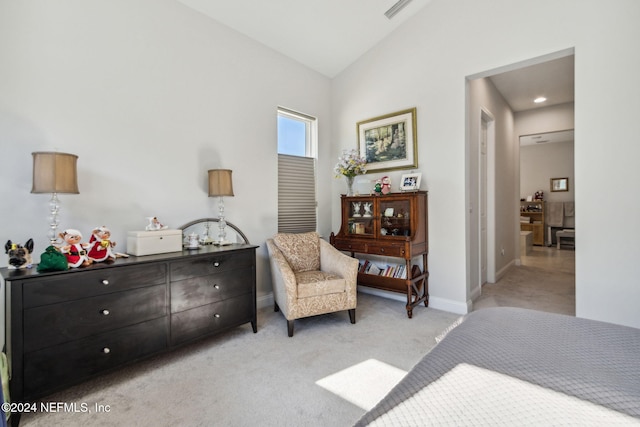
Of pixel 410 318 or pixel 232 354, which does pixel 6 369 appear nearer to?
pixel 232 354

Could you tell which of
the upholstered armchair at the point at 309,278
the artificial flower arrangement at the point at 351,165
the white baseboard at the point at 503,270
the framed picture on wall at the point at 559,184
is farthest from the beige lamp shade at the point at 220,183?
the framed picture on wall at the point at 559,184

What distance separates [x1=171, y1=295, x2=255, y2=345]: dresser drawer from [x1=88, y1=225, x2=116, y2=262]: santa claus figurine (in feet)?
2.08

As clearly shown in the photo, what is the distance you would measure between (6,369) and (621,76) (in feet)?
15.3

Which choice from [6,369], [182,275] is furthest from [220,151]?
[6,369]

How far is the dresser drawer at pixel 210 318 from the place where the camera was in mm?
2252

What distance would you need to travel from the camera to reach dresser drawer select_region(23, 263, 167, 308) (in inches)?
65.7

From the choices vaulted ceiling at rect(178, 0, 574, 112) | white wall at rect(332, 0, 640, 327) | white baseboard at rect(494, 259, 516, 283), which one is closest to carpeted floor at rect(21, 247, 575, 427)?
white wall at rect(332, 0, 640, 327)

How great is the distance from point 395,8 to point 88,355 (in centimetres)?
411

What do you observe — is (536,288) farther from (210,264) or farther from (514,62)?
(210,264)

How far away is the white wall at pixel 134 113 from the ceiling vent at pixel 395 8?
53.7 inches

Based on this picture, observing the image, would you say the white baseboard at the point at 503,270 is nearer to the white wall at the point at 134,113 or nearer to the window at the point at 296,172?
the window at the point at 296,172

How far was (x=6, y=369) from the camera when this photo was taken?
1.63m

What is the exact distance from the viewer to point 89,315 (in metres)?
1.85

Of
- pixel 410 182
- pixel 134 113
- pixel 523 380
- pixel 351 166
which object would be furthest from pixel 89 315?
pixel 410 182
